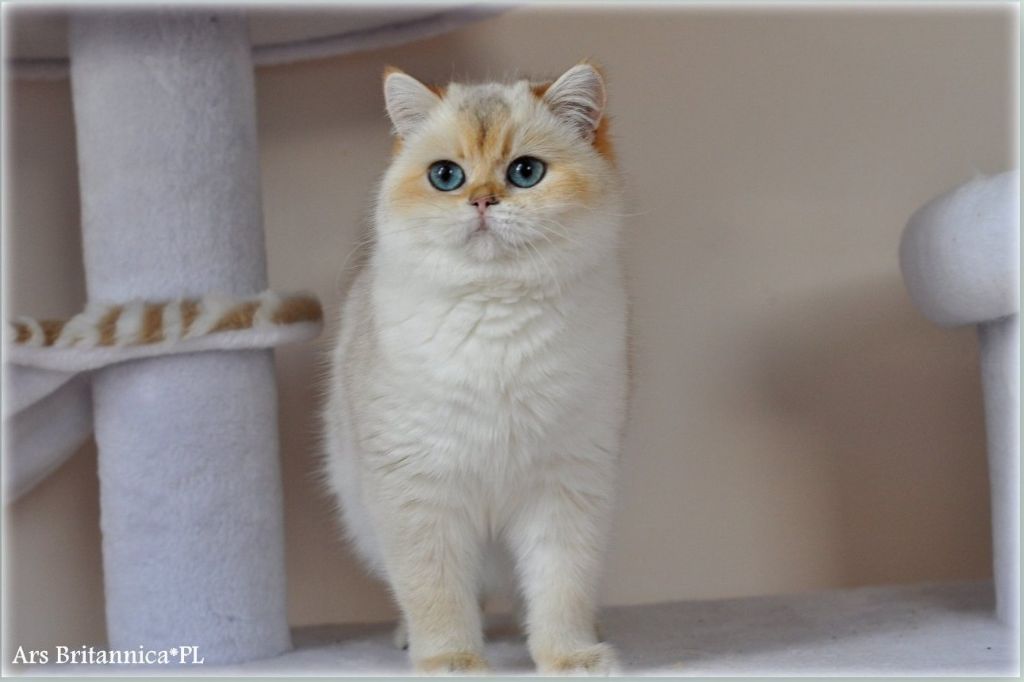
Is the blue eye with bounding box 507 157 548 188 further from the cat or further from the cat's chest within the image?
the cat's chest

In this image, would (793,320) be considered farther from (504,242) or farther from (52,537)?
(52,537)

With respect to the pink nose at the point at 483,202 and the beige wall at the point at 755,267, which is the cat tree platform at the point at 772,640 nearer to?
the beige wall at the point at 755,267

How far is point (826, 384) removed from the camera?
2.12 meters

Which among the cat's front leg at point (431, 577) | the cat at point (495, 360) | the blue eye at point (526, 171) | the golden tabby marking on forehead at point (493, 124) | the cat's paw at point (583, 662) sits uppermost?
the golden tabby marking on forehead at point (493, 124)

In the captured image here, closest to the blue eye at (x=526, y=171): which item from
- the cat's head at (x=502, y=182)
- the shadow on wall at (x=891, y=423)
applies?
the cat's head at (x=502, y=182)

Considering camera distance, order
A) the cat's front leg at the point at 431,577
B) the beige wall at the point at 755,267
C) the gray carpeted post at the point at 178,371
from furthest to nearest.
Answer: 1. the beige wall at the point at 755,267
2. the gray carpeted post at the point at 178,371
3. the cat's front leg at the point at 431,577

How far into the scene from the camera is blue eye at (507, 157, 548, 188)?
52.8 inches

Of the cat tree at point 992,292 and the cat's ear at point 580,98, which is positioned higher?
the cat's ear at point 580,98

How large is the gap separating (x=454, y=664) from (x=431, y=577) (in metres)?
0.11

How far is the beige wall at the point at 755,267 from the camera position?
2086 millimetres

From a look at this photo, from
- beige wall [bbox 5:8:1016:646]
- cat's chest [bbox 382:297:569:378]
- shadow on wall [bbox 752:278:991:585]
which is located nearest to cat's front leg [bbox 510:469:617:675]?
cat's chest [bbox 382:297:569:378]

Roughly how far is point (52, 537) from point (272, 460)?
1.89 feet

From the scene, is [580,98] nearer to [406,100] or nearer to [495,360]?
[406,100]

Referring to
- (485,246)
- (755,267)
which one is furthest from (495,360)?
(755,267)
